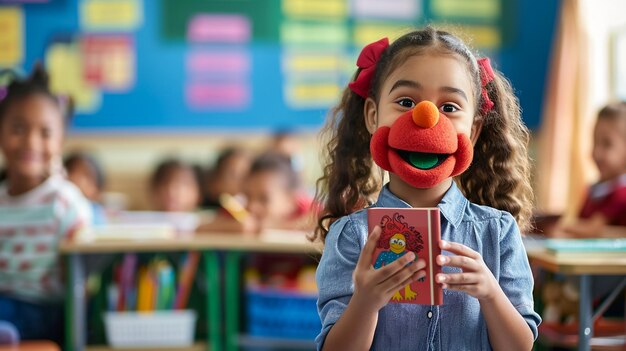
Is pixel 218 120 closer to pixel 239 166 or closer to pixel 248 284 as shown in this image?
pixel 239 166

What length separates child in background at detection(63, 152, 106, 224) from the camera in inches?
200

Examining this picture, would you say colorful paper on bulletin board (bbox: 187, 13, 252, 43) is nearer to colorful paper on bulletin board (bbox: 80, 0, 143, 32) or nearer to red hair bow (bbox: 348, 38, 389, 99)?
colorful paper on bulletin board (bbox: 80, 0, 143, 32)

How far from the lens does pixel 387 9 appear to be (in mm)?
6191

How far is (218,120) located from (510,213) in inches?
192

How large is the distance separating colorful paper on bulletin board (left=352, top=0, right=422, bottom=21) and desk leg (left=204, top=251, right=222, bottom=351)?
3.56 meters

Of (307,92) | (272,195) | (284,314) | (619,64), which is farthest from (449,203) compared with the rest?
(307,92)

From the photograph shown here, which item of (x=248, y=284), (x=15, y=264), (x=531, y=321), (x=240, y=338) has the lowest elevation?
(x=240, y=338)

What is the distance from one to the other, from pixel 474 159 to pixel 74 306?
188 centimetres

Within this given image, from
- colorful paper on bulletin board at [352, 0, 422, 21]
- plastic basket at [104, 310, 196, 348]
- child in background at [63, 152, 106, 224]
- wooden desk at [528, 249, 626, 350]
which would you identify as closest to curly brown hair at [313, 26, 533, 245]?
wooden desk at [528, 249, 626, 350]

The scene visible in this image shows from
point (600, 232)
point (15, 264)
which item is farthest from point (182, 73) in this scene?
point (600, 232)

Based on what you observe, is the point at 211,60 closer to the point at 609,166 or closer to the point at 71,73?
the point at 71,73

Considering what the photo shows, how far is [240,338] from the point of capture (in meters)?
3.08

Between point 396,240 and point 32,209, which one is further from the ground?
point 396,240

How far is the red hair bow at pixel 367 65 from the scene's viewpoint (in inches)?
55.2
